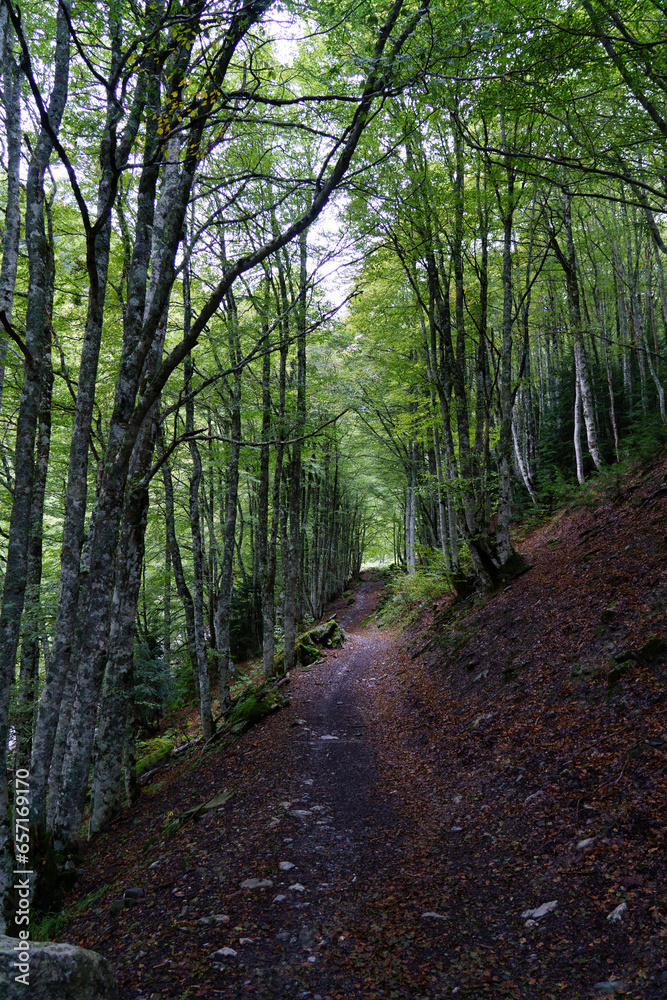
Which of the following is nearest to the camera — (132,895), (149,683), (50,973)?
(50,973)

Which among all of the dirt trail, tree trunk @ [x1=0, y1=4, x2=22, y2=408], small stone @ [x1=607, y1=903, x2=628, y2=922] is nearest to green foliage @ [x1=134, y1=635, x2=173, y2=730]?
the dirt trail

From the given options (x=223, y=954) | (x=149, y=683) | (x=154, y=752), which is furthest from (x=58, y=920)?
(x=149, y=683)

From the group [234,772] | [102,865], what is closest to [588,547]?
[234,772]

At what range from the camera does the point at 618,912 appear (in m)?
2.93

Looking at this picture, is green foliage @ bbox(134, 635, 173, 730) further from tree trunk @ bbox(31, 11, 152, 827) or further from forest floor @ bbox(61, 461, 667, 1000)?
tree trunk @ bbox(31, 11, 152, 827)

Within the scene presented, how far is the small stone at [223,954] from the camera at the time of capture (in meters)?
3.13

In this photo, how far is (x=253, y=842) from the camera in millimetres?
4660

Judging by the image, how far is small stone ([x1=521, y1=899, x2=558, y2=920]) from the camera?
10.6 feet

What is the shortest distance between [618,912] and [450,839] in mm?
1806

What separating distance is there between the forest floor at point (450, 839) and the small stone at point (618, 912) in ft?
0.05

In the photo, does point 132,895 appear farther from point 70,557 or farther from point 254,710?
point 254,710

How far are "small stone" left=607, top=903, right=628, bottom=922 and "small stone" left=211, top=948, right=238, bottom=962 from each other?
2404 millimetres

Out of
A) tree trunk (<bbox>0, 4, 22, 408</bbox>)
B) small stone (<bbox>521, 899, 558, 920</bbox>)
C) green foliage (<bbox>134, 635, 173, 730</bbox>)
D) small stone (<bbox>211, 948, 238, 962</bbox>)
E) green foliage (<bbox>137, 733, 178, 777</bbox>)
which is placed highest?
tree trunk (<bbox>0, 4, 22, 408</bbox>)

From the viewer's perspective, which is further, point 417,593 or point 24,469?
point 417,593
